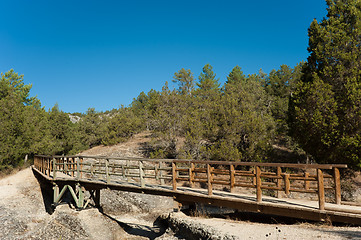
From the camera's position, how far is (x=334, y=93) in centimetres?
1738

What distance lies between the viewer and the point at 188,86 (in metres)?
46.7

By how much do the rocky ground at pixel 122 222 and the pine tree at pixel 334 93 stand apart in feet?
28.2

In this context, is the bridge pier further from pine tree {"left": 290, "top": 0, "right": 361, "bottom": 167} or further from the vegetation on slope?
pine tree {"left": 290, "top": 0, "right": 361, "bottom": 167}

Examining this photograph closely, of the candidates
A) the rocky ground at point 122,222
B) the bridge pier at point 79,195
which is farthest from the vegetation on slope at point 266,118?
the bridge pier at point 79,195

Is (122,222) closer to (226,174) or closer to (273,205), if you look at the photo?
(226,174)

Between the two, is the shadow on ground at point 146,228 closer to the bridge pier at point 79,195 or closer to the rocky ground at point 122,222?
the rocky ground at point 122,222

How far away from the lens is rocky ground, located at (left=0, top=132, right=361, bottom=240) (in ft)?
25.2

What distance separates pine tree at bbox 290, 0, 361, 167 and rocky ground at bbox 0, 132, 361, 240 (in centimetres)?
859

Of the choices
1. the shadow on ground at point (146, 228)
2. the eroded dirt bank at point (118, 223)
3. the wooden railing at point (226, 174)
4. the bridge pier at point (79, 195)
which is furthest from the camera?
the bridge pier at point (79, 195)

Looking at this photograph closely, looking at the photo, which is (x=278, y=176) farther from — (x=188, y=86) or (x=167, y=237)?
(x=188, y=86)

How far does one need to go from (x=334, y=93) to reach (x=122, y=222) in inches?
651

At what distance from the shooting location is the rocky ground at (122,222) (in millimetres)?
7676

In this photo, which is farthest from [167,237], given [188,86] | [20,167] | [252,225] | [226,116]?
[188,86]

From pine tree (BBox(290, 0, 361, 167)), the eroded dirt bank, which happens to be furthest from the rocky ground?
pine tree (BBox(290, 0, 361, 167))
